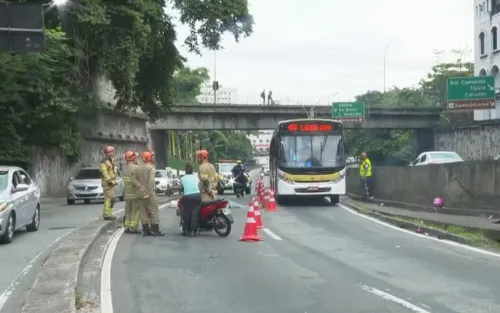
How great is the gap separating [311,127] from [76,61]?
1228 centimetres

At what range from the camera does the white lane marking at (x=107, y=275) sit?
8211 mm

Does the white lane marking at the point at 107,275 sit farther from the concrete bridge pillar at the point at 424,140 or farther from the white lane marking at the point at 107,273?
the concrete bridge pillar at the point at 424,140

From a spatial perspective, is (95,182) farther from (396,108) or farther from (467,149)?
(396,108)

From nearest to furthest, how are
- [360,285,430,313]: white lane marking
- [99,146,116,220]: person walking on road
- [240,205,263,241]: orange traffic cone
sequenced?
1. [360,285,430,313]: white lane marking
2. [240,205,263,241]: orange traffic cone
3. [99,146,116,220]: person walking on road

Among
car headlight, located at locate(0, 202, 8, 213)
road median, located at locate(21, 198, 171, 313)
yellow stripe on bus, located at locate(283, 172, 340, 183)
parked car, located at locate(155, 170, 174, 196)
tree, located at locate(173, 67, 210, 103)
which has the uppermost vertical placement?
tree, located at locate(173, 67, 210, 103)

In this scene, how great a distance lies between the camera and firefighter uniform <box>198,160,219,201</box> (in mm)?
15991

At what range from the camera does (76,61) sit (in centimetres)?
3231

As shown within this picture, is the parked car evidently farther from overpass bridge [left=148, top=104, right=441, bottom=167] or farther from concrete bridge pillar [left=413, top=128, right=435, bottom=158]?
concrete bridge pillar [left=413, top=128, right=435, bottom=158]

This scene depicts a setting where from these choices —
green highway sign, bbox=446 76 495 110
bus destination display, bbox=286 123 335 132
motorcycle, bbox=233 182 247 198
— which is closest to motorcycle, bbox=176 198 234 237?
bus destination display, bbox=286 123 335 132

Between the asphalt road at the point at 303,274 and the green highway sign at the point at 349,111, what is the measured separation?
140 feet

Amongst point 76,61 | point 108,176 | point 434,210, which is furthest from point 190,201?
point 76,61

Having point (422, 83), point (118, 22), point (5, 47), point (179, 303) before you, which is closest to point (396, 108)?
point (422, 83)

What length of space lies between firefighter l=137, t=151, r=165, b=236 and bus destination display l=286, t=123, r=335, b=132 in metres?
11.7

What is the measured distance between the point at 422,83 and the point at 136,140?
46.2 meters
